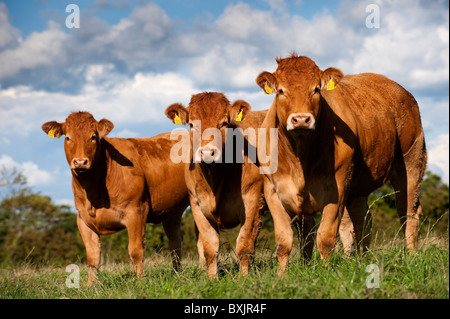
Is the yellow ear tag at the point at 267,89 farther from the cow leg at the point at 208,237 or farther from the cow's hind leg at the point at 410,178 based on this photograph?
the cow's hind leg at the point at 410,178

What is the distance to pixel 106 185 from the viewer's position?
8484 mm

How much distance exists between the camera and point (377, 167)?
23.7ft

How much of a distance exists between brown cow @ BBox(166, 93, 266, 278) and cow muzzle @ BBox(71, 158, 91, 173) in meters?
1.50

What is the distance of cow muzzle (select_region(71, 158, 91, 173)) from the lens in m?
7.82

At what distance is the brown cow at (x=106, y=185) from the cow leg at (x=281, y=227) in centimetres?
235

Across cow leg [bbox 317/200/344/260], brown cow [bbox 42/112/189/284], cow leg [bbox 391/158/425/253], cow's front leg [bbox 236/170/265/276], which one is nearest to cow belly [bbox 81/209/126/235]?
brown cow [bbox 42/112/189/284]

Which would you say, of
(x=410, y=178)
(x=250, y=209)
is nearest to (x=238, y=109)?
(x=250, y=209)

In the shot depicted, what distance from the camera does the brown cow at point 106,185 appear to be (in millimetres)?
8148

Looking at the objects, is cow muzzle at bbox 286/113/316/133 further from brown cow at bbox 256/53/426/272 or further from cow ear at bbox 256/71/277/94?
cow ear at bbox 256/71/277/94

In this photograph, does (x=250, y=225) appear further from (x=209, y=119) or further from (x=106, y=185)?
(x=106, y=185)

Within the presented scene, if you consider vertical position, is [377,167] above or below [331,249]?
above
